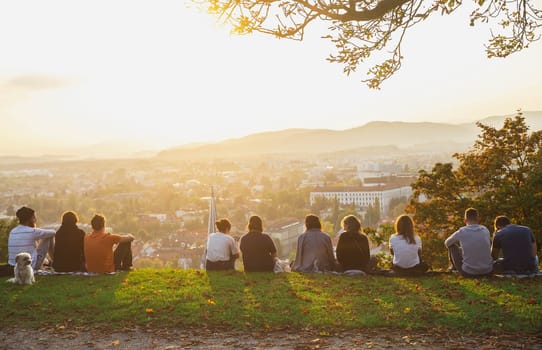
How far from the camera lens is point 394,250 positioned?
32.2 ft

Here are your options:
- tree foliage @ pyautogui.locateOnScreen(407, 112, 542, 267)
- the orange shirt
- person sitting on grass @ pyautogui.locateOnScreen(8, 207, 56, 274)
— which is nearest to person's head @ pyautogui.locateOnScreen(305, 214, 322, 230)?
the orange shirt

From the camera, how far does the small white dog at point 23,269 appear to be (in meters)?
9.17

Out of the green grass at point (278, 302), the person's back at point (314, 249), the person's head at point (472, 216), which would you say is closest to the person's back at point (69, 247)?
the green grass at point (278, 302)

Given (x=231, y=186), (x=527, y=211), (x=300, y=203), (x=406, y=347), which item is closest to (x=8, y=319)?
(x=406, y=347)

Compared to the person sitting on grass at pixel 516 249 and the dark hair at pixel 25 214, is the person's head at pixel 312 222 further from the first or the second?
the dark hair at pixel 25 214

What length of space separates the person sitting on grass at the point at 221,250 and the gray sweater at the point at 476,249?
14.1 feet

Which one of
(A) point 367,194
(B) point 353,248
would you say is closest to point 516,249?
(B) point 353,248

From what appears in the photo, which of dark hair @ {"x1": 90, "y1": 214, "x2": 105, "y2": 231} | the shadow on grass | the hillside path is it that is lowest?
the hillside path

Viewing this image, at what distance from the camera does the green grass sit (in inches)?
274

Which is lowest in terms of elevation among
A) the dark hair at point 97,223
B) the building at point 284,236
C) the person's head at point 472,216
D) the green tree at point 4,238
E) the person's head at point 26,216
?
the building at point 284,236

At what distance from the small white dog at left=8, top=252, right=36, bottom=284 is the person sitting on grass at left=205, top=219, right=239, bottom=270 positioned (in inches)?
129

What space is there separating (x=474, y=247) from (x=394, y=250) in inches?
55.2

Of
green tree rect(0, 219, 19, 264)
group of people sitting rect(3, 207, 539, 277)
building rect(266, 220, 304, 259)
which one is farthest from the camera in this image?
building rect(266, 220, 304, 259)

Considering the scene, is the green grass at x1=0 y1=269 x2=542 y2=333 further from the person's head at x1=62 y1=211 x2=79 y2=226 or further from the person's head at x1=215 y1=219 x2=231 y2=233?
the person's head at x1=215 y1=219 x2=231 y2=233
